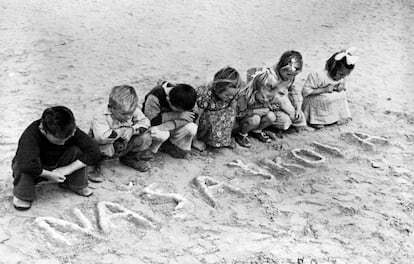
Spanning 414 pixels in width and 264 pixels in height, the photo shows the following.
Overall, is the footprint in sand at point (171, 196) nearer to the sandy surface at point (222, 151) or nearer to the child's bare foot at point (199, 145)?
the sandy surface at point (222, 151)

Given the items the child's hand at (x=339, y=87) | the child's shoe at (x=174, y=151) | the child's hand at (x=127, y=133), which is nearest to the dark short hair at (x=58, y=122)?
the child's hand at (x=127, y=133)

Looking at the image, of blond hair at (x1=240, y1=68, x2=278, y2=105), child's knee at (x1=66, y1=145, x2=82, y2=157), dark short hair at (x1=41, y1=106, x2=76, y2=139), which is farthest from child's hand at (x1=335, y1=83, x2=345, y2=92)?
dark short hair at (x1=41, y1=106, x2=76, y2=139)

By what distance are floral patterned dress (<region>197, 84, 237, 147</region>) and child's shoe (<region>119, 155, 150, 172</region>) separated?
0.57 meters

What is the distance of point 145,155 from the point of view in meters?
4.29

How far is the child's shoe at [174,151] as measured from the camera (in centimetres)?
441

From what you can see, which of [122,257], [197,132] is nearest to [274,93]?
[197,132]

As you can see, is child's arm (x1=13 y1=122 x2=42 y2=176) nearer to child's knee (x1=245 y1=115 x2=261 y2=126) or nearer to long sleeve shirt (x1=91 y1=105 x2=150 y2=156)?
long sleeve shirt (x1=91 y1=105 x2=150 y2=156)

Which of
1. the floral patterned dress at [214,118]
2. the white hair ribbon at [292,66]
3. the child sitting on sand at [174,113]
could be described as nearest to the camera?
the child sitting on sand at [174,113]

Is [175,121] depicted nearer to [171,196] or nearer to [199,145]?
[199,145]

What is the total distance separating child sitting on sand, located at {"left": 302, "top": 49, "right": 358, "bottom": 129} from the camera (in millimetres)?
5148

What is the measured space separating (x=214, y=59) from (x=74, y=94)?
1.77m

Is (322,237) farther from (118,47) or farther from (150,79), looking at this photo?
(118,47)

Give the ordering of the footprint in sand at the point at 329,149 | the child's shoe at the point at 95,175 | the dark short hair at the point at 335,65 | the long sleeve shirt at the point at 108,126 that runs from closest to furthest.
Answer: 1. the long sleeve shirt at the point at 108,126
2. the child's shoe at the point at 95,175
3. the footprint in sand at the point at 329,149
4. the dark short hair at the point at 335,65

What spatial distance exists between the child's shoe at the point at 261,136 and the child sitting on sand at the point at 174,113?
0.75 m
